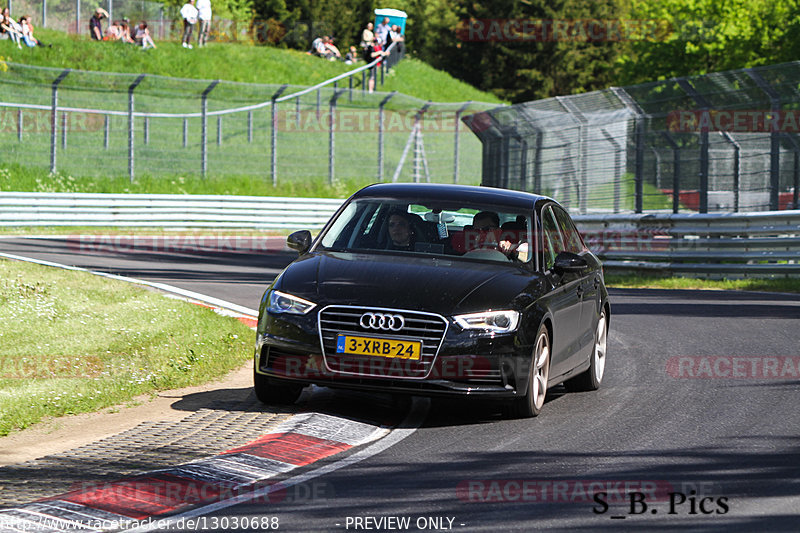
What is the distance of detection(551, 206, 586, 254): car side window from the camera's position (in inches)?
412

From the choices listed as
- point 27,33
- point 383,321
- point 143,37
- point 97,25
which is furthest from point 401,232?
point 143,37

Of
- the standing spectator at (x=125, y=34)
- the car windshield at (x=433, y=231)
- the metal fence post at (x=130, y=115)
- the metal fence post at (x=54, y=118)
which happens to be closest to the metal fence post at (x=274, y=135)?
the metal fence post at (x=130, y=115)

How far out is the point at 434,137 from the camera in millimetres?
49188

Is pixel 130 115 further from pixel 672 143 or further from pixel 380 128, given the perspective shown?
pixel 672 143

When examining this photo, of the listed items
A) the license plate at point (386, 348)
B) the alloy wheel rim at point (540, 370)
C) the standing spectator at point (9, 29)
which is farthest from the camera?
the standing spectator at point (9, 29)

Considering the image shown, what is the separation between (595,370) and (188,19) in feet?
134

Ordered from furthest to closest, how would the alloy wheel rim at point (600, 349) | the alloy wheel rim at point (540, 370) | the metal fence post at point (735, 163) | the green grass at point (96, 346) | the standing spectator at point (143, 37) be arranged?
the standing spectator at point (143, 37) → the metal fence post at point (735, 163) → the alloy wheel rim at point (600, 349) → the green grass at point (96, 346) → the alloy wheel rim at point (540, 370)

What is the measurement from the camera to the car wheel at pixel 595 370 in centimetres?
1024

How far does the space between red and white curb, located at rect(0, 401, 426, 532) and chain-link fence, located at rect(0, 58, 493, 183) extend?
1003 inches

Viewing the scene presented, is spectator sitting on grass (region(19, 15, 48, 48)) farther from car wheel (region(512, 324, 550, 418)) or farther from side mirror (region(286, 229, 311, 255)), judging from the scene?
car wheel (region(512, 324, 550, 418))

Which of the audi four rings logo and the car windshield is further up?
the car windshield

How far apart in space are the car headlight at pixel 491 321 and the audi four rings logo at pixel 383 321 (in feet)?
1.18

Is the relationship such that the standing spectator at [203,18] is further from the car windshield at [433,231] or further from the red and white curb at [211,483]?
the red and white curb at [211,483]

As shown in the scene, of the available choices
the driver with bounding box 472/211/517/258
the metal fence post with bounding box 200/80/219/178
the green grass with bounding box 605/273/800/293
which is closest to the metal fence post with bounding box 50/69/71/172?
the metal fence post with bounding box 200/80/219/178
